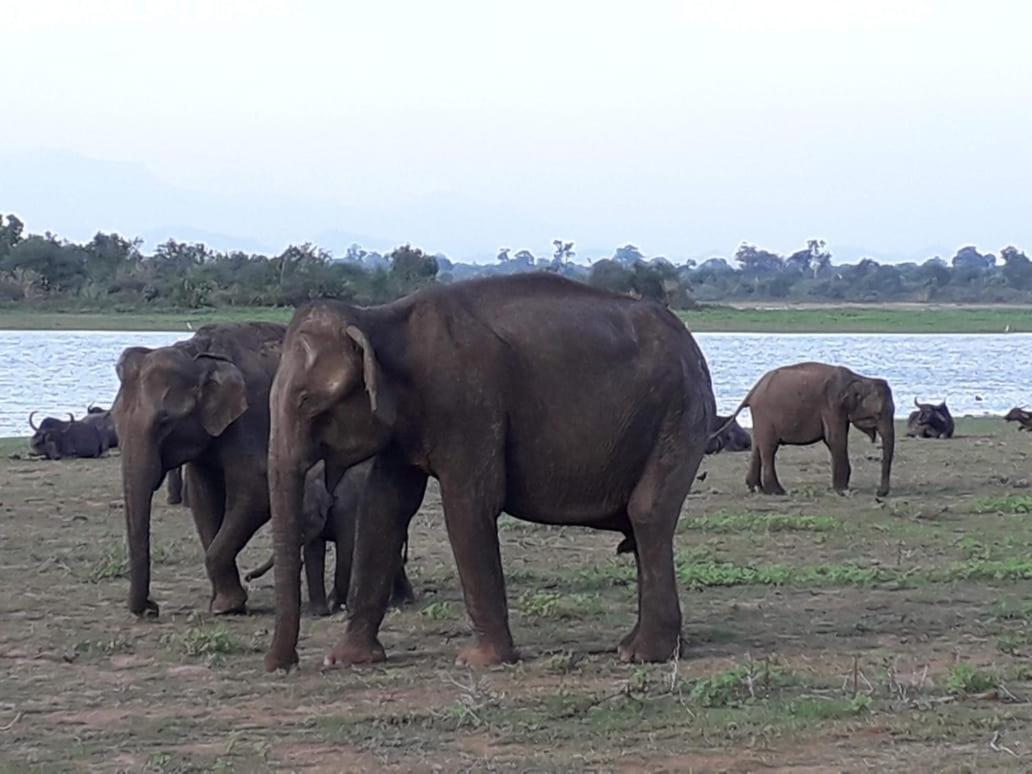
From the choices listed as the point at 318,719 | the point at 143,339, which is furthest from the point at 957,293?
the point at 318,719

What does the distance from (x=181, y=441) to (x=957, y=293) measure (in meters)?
84.7

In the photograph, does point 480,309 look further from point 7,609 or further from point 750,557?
point 750,557

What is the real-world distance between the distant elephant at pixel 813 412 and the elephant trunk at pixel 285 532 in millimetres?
9748

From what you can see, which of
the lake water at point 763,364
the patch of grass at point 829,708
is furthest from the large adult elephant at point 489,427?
the lake water at point 763,364

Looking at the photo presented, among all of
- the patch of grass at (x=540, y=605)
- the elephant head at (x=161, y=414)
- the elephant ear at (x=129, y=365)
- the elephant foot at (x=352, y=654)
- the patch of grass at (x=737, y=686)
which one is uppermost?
the elephant ear at (x=129, y=365)

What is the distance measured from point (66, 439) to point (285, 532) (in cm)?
1319

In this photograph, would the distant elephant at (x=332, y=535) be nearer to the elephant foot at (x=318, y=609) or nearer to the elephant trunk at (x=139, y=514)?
the elephant foot at (x=318, y=609)

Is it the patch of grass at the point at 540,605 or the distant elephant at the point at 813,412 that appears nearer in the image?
the patch of grass at the point at 540,605

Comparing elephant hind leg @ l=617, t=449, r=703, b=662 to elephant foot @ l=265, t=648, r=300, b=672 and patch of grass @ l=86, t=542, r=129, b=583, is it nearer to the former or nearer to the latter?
elephant foot @ l=265, t=648, r=300, b=672

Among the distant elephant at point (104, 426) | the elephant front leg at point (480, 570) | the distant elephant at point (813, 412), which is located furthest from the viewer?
the distant elephant at point (104, 426)

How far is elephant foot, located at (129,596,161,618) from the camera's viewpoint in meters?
10.7

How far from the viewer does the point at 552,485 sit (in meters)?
9.51

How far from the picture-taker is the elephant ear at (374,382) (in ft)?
28.9

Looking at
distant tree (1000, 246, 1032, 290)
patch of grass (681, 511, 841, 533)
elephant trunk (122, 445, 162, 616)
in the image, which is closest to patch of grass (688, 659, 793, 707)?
elephant trunk (122, 445, 162, 616)
